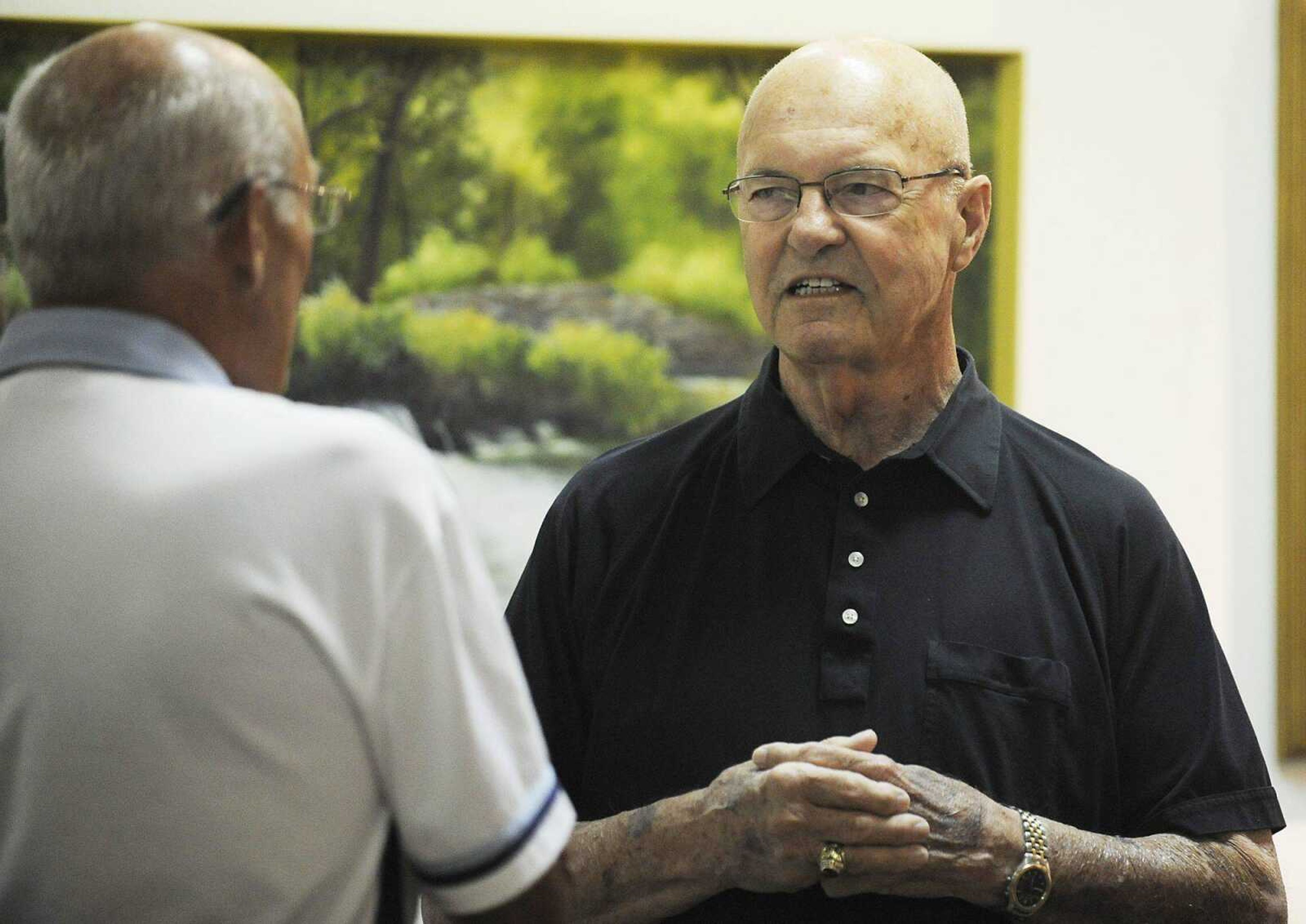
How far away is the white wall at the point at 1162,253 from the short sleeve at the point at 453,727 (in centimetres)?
184

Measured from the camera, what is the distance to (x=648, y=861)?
4.90 ft

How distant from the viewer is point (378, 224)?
254 centimetres

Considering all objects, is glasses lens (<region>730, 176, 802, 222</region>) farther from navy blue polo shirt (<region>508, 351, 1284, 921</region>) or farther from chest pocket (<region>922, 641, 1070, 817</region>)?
chest pocket (<region>922, 641, 1070, 817</region>)

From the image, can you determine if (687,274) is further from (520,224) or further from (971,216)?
(971,216)

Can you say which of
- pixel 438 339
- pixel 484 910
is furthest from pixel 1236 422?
pixel 484 910

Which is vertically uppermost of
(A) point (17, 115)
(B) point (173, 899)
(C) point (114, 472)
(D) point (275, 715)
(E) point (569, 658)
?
(A) point (17, 115)

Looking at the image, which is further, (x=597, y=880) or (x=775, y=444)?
(x=775, y=444)

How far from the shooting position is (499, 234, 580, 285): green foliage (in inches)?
101

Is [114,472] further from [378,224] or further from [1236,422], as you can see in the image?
[1236,422]

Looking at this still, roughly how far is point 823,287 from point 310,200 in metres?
0.73

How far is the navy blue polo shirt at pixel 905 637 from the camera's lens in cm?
153

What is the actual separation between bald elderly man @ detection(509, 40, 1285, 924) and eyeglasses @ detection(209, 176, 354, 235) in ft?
2.12

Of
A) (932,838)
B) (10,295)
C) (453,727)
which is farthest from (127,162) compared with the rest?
(10,295)

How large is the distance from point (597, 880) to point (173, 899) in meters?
0.68
